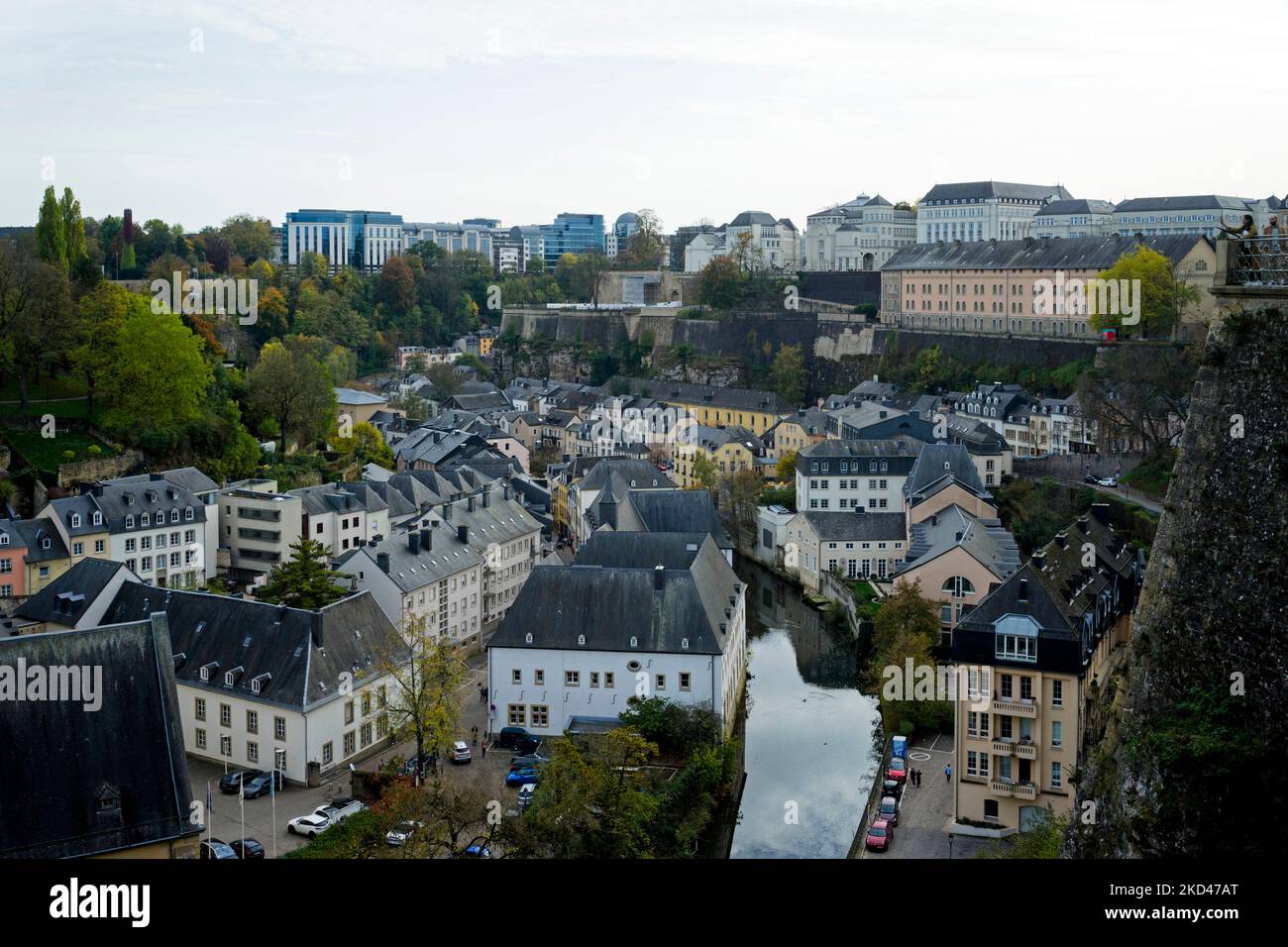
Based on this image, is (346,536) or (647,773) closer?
(647,773)

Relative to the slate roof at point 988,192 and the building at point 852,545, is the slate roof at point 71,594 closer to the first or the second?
the building at point 852,545

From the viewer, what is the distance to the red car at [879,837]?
16.9 meters

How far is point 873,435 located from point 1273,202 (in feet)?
98.3

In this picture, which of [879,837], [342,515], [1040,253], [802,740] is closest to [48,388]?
[342,515]

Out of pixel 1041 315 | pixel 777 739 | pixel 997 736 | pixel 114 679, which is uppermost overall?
pixel 1041 315

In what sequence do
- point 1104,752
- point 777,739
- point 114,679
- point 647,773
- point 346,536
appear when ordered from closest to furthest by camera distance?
point 1104,752 < point 114,679 < point 647,773 < point 777,739 < point 346,536

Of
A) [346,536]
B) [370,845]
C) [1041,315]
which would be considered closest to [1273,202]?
[1041,315]

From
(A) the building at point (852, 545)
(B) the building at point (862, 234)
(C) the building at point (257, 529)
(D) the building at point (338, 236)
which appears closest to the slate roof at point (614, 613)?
(C) the building at point (257, 529)

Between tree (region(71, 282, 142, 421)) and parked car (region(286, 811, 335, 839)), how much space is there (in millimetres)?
21624

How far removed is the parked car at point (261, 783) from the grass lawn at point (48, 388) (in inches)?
836
